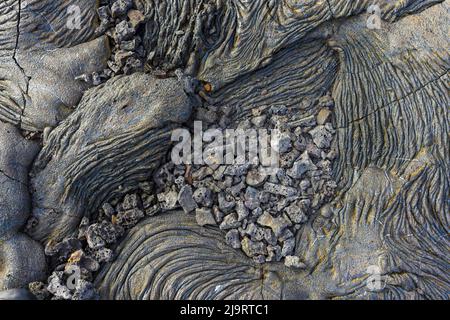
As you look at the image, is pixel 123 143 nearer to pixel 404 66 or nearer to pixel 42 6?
pixel 42 6

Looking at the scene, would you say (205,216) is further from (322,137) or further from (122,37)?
(122,37)

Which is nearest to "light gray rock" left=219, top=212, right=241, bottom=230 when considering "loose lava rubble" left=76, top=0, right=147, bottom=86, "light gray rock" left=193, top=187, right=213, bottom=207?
"light gray rock" left=193, top=187, right=213, bottom=207

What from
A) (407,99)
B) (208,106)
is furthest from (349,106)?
(208,106)

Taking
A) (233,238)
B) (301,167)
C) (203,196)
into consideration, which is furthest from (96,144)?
(301,167)

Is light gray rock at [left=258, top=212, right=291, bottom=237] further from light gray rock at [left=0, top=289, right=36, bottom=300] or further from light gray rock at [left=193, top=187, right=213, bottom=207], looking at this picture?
light gray rock at [left=0, top=289, right=36, bottom=300]

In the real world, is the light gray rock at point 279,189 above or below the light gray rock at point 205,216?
above

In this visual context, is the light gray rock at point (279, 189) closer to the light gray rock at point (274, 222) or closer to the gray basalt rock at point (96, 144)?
the light gray rock at point (274, 222)

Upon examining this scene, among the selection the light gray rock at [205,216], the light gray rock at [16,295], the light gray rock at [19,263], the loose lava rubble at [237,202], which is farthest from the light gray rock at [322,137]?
the light gray rock at [16,295]

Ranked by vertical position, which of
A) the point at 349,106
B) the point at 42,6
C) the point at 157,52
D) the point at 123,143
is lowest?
the point at 123,143
